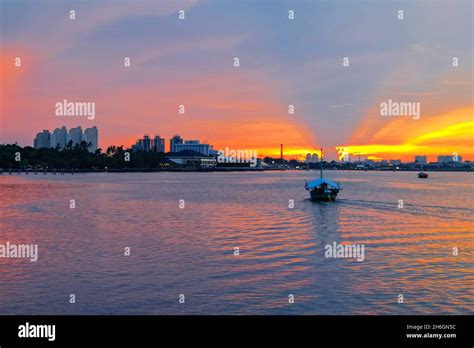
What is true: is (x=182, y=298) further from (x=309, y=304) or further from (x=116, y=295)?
(x=309, y=304)

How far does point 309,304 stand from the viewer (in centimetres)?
2006

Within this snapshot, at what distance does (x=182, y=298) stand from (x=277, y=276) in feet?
19.8
